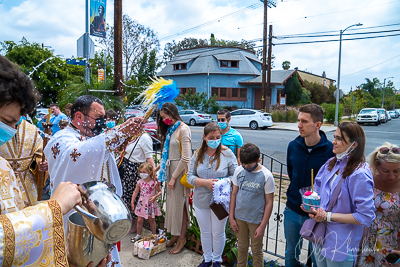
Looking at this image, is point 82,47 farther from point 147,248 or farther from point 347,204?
point 347,204

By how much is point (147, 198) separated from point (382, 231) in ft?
9.66

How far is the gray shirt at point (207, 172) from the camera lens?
341cm

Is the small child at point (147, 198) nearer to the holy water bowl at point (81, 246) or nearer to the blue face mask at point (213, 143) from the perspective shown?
the blue face mask at point (213, 143)

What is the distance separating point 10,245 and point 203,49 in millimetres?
36044

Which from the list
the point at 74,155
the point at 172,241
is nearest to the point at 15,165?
the point at 74,155

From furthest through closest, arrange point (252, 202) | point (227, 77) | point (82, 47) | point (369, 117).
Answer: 1. point (227, 77)
2. point (369, 117)
3. point (82, 47)
4. point (252, 202)

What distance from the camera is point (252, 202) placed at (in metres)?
3.05

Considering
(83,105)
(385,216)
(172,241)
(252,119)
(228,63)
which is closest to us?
(83,105)

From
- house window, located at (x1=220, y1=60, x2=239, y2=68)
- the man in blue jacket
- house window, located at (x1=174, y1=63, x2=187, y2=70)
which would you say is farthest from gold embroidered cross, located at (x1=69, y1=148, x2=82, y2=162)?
house window, located at (x1=174, y1=63, x2=187, y2=70)

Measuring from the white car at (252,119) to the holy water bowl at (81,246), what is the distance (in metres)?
19.9

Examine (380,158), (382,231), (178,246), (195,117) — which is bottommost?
(178,246)

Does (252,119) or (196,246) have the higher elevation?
(252,119)

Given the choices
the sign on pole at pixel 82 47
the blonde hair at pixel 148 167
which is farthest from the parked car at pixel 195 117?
the blonde hair at pixel 148 167

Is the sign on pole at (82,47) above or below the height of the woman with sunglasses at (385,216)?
above
